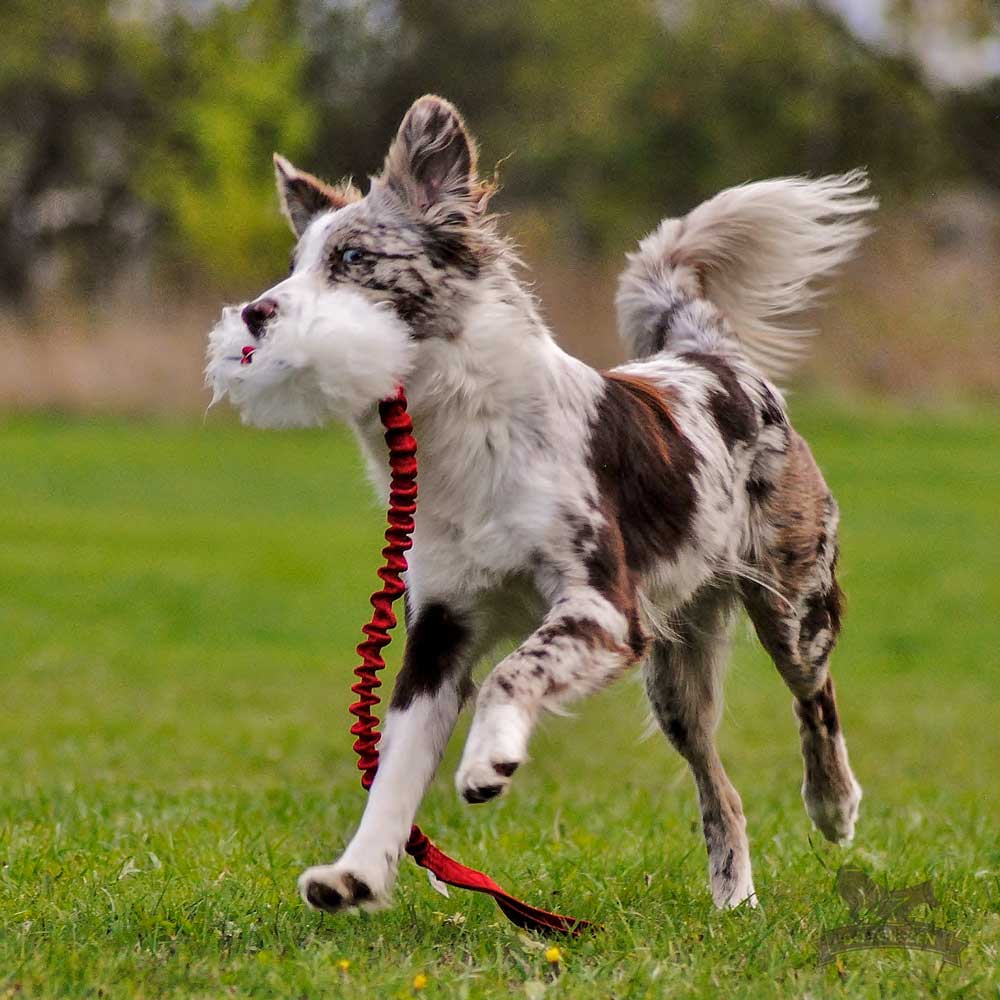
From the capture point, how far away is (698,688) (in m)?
5.41

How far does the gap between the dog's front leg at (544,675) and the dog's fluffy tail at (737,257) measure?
1643 millimetres

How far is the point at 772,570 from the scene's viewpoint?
5234mm

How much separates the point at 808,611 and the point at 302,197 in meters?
1.99

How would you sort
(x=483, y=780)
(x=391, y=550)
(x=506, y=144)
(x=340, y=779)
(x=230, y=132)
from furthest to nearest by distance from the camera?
(x=506, y=144)
(x=230, y=132)
(x=340, y=779)
(x=391, y=550)
(x=483, y=780)

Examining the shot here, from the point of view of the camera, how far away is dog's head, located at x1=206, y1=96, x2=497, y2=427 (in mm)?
4090

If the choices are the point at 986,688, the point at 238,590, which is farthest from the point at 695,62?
the point at 986,688

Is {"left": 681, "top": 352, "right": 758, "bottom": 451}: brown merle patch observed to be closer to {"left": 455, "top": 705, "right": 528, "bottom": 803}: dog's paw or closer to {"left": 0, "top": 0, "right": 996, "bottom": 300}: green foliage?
{"left": 455, "top": 705, "right": 528, "bottom": 803}: dog's paw

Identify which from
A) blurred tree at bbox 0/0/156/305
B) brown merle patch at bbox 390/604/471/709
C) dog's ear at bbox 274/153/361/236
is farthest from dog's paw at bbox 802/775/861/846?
blurred tree at bbox 0/0/156/305

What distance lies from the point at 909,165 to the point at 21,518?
18737 mm

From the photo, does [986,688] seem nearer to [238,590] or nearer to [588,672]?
[238,590]

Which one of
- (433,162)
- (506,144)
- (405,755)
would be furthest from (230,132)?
(405,755)

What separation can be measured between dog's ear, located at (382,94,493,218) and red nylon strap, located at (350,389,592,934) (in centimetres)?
50

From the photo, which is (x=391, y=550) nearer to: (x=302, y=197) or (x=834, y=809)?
(x=302, y=197)

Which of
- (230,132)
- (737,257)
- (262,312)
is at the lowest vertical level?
(737,257)
